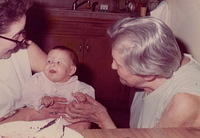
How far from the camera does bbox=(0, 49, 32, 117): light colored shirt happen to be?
1.85 meters

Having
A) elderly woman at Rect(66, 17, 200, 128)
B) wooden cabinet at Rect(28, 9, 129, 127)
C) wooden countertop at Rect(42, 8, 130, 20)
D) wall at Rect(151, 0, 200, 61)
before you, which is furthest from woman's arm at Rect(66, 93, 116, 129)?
wooden countertop at Rect(42, 8, 130, 20)

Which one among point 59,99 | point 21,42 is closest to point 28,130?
point 21,42

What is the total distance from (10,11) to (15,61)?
384 millimetres

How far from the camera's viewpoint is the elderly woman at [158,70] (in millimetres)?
1500

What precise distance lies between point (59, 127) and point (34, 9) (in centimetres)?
262

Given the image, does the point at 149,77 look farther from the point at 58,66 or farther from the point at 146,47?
the point at 58,66

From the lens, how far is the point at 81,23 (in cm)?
355

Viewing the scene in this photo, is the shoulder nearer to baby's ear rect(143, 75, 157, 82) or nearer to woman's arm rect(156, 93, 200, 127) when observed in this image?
woman's arm rect(156, 93, 200, 127)

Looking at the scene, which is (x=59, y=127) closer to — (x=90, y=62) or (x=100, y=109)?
(x=100, y=109)

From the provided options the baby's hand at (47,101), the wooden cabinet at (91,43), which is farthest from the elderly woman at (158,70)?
the wooden cabinet at (91,43)

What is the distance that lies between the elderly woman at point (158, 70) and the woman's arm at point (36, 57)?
487 mm

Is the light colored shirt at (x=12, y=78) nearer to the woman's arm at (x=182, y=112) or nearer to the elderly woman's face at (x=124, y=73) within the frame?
the elderly woman's face at (x=124, y=73)

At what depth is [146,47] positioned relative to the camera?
59.5 inches

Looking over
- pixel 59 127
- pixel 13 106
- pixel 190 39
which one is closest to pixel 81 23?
pixel 190 39
